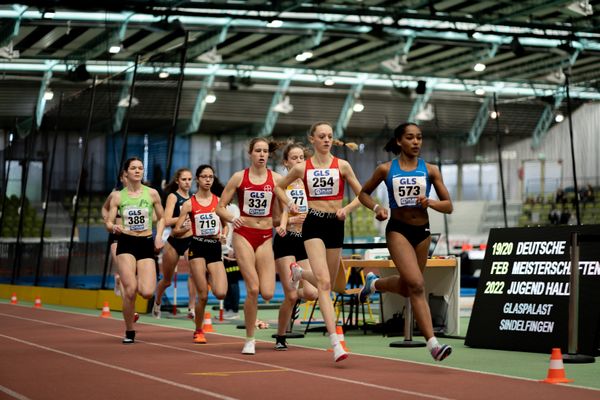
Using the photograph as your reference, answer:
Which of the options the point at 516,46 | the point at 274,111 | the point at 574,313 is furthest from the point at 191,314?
the point at 274,111

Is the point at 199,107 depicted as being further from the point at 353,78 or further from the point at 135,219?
the point at 135,219

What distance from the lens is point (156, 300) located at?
1489 cm

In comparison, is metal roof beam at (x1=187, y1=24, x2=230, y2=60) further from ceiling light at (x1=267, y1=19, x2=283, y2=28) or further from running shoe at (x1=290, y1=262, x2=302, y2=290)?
running shoe at (x1=290, y1=262, x2=302, y2=290)

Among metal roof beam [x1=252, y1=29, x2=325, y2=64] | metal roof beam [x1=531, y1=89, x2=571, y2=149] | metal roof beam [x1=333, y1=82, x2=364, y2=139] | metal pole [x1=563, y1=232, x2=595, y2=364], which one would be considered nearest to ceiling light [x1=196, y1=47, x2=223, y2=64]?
metal roof beam [x1=252, y1=29, x2=325, y2=64]

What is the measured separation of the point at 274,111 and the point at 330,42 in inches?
253

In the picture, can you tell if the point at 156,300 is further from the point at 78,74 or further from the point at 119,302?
the point at 78,74

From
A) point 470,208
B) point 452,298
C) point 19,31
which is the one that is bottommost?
point 452,298

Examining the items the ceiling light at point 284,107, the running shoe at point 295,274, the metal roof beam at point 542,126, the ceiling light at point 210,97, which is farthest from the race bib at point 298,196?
the metal roof beam at point 542,126

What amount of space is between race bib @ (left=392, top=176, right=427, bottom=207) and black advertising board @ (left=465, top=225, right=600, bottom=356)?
1791mm

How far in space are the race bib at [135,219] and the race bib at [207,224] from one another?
628 millimetres

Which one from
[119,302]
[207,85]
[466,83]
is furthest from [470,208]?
[119,302]

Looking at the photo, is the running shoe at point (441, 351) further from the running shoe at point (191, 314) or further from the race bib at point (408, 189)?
the running shoe at point (191, 314)

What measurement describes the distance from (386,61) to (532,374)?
29.1 meters

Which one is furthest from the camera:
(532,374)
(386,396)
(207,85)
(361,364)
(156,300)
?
(207,85)
